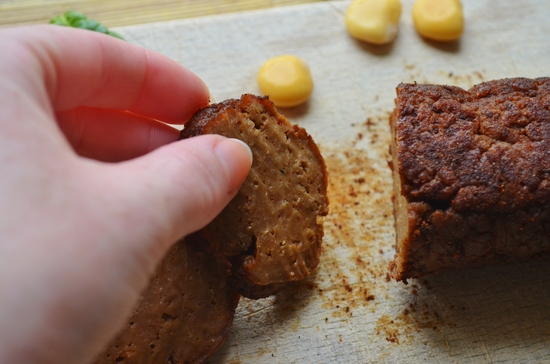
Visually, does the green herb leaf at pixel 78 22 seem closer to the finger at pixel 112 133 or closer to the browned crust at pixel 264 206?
the finger at pixel 112 133

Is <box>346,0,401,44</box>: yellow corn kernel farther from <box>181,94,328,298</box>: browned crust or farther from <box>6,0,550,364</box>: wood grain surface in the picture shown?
<box>181,94,328,298</box>: browned crust

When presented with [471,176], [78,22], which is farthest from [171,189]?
[78,22]

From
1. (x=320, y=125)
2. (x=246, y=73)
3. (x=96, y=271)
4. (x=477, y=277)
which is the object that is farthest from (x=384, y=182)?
(x=96, y=271)

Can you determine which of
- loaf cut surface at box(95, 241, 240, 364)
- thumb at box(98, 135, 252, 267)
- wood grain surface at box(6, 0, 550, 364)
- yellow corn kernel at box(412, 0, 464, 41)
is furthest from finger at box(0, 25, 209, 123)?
yellow corn kernel at box(412, 0, 464, 41)

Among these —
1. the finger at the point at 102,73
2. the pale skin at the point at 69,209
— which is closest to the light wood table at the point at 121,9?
the finger at the point at 102,73

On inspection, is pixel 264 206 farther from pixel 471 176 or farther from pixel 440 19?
pixel 440 19
